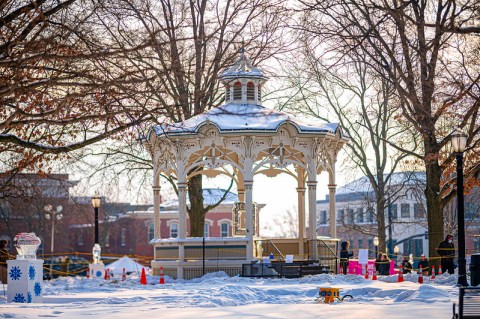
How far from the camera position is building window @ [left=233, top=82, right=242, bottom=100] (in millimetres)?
38531

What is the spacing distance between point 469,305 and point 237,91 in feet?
83.4

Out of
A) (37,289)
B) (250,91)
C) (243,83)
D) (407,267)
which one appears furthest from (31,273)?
(407,267)

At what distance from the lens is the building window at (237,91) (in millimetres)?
38531

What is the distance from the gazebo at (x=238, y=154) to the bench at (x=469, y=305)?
20946 mm

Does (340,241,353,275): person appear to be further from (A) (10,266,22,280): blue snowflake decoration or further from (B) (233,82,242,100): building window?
(A) (10,266,22,280): blue snowflake decoration

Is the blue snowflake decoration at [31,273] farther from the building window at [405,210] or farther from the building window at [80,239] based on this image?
the building window at [405,210]

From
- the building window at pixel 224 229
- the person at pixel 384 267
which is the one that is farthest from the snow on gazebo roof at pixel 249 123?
the building window at pixel 224 229

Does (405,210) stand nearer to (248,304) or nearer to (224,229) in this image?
(224,229)

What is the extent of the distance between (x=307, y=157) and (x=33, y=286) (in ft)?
53.0

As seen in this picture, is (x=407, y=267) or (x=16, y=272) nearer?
(x=16, y=272)

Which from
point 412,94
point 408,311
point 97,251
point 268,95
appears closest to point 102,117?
point 408,311

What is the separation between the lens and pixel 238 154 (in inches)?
1426

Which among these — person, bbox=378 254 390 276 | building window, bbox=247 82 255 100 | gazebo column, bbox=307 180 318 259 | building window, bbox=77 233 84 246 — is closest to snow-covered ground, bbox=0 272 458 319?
gazebo column, bbox=307 180 318 259

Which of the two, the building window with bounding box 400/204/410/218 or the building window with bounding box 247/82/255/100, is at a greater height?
the building window with bounding box 247/82/255/100
